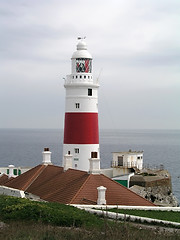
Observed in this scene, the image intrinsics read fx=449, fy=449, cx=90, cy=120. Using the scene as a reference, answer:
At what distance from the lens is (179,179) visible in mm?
65438

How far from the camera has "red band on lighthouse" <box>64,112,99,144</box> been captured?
30328 millimetres

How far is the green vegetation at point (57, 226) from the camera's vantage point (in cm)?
1040

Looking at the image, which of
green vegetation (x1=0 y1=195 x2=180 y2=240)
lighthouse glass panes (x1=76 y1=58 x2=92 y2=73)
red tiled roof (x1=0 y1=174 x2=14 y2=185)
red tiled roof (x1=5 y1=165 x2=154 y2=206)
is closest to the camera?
green vegetation (x1=0 y1=195 x2=180 y2=240)

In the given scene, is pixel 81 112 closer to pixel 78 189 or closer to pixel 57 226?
pixel 78 189

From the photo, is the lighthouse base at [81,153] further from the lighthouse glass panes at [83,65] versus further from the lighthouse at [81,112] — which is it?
the lighthouse glass panes at [83,65]

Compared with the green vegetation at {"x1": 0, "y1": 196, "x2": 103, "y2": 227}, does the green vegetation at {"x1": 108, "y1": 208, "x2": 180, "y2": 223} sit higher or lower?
lower

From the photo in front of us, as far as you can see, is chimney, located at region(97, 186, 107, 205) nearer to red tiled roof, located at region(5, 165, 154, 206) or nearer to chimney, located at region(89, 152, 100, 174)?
red tiled roof, located at region(5, 165, 154, 206)

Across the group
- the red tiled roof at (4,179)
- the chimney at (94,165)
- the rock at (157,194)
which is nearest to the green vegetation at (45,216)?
the chimney at (94,165)

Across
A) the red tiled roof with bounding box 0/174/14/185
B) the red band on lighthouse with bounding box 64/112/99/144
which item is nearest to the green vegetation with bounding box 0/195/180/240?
the red band on lighthouse with bounding box 64/112/99/144

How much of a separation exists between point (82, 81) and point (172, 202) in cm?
1304

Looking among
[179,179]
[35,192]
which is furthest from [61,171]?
[179,179]

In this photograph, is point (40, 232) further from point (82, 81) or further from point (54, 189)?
point (82, 81)

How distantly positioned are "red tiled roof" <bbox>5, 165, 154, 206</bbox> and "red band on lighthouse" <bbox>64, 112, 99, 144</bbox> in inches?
195

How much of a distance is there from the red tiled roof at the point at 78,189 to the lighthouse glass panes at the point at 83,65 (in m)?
8.31
